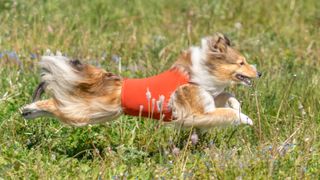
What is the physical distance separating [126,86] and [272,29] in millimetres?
4763

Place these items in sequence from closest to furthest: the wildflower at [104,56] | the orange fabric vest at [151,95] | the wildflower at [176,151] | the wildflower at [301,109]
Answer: the wildflower at [176,151] → the orange fabric vest at [151,95] → the wildflower at [301,109] → the wildflower at [104,56]

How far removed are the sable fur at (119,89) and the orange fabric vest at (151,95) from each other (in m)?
0.05

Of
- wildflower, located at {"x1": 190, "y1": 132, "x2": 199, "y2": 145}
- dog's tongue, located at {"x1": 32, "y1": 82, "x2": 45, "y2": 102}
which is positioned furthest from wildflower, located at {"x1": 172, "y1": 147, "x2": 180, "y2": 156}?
dog's tongue, located at {"x1": 32, "y1": 82, "x2": 45, "y2": 102}

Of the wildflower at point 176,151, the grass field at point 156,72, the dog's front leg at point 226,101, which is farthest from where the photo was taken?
the dog's front leg at point 226,101

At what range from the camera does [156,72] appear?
322 inches

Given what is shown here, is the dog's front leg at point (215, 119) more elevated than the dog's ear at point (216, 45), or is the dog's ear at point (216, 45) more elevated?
the dog's ear at point (216, 45)

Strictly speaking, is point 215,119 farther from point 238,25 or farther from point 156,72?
point 238,25

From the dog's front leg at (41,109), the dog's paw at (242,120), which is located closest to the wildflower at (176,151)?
the dog's paw at (242,120)

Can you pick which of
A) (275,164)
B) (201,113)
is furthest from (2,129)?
(275,164)

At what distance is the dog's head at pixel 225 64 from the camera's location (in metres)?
6.43

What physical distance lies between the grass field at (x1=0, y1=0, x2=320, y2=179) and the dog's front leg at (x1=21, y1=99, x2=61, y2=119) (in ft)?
0.74

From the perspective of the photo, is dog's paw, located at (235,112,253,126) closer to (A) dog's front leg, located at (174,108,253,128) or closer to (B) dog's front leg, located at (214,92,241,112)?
(A) dog's front leg, located at (174,108,253,128)

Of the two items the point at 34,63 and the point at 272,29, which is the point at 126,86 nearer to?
the point at 34,63

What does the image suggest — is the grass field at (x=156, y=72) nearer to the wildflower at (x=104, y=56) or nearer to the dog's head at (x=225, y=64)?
the wildflower at (x=104, y=56)
